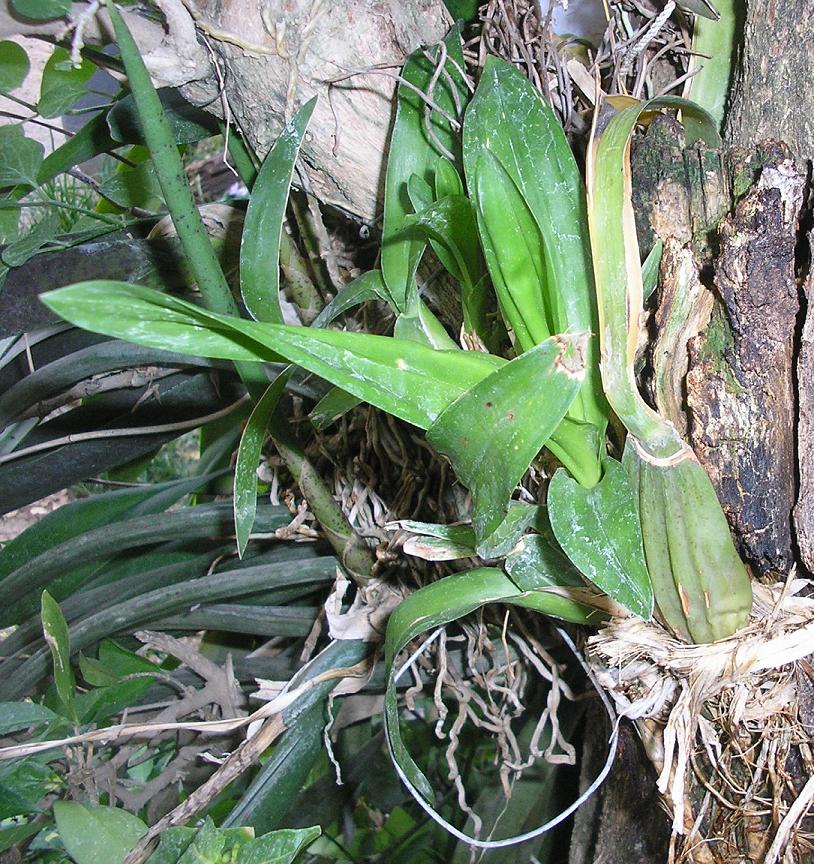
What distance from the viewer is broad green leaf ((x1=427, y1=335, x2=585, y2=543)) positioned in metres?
0.31

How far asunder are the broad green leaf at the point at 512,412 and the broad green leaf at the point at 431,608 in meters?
0.11

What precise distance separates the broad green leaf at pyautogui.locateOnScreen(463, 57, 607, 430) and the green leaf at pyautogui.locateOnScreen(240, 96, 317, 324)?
0.11 meters

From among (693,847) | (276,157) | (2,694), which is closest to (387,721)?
(693,847)

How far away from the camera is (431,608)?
44cm

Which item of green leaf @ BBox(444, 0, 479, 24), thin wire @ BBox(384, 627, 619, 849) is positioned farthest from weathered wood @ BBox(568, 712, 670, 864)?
green leaf @ BBox(444, 0, 479, 24)

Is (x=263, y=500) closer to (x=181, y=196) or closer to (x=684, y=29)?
(x=181, y=196)

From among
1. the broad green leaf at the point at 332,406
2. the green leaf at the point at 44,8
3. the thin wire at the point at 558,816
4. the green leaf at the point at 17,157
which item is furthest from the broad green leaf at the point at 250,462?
the green leaf at the point at 17,157

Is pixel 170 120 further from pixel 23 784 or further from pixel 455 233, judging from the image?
pixel 23 784

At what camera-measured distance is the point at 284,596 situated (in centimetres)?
80

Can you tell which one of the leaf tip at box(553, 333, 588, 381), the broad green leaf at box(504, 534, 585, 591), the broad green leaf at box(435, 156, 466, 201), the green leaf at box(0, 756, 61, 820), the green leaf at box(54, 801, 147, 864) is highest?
the broad green leaf at box(435, 156, 466, 201)

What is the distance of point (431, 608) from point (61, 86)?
1.69 ft

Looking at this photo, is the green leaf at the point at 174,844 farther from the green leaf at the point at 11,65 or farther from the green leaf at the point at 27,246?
the green leaf at the point at 11,65

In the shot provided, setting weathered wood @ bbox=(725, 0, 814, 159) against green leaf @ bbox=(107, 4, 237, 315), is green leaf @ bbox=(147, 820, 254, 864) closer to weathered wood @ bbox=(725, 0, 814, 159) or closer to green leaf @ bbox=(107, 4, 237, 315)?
green leaf @ bbox=(107, 4, 237, 315)

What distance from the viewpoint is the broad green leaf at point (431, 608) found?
438mm
